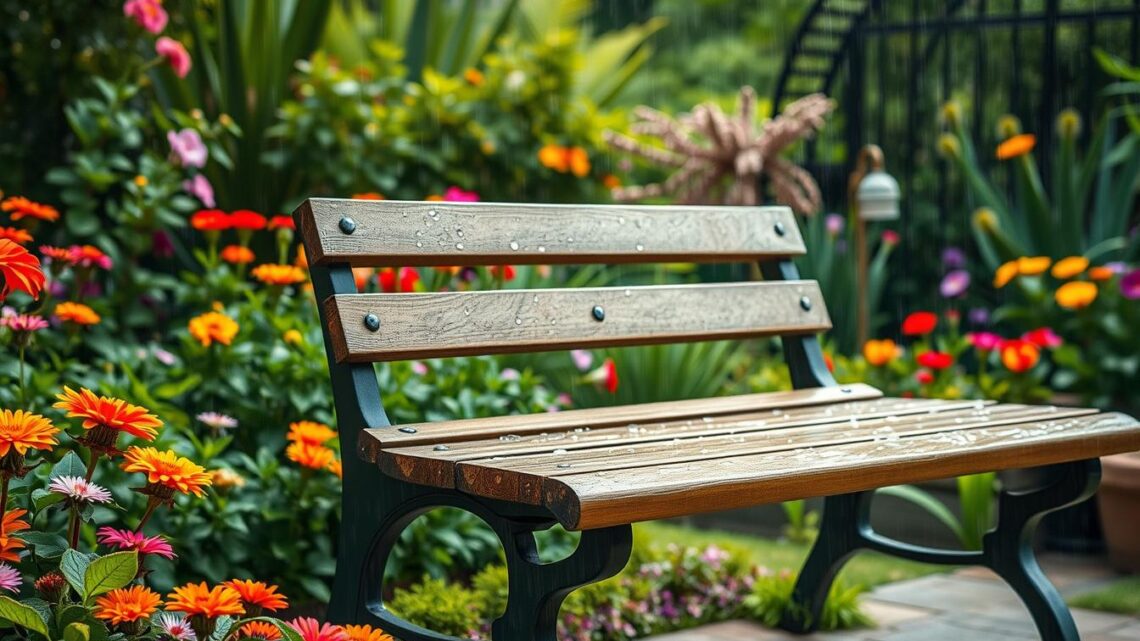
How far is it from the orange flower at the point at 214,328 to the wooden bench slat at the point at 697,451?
112 cm

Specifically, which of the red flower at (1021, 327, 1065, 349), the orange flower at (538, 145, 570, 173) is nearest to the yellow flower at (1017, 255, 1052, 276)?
the red flower at (1021, 327, 1065, 349)

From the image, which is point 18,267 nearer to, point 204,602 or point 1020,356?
point 204,602

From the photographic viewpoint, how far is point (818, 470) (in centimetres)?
198

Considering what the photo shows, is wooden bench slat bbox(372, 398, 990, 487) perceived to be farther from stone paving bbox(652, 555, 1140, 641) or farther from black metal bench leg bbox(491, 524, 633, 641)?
stone paving bbox(652, 555, 1140, 641)

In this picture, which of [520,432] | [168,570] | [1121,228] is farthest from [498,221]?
[1121,228]

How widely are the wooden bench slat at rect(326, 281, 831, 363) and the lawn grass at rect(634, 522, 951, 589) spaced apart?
739 mm

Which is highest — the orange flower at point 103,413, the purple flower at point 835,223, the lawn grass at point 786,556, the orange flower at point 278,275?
the orange flower at point 103,413

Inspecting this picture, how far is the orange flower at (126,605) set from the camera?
1.66 metres

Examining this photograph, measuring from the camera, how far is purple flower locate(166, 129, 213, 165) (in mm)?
3545

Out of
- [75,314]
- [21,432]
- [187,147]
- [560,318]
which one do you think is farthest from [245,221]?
[21,432]

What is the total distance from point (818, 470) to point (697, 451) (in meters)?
0.22

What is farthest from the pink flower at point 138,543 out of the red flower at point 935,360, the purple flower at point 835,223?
the purple flower at point 835,223

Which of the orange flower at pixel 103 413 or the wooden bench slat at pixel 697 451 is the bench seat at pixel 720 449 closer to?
the wooden bench slat at pixel 697 451

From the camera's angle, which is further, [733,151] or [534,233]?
[733,151]
